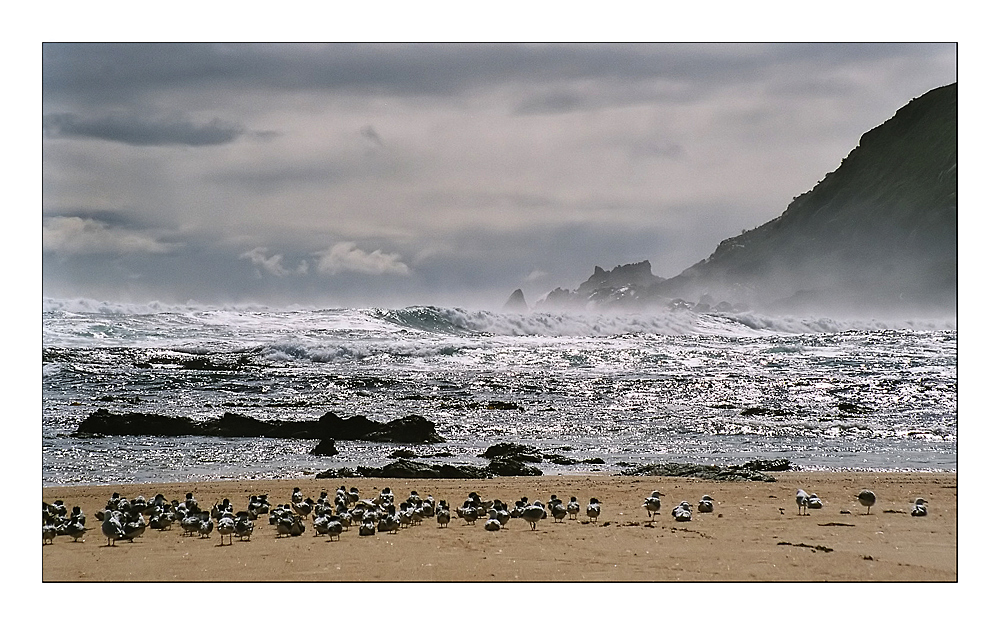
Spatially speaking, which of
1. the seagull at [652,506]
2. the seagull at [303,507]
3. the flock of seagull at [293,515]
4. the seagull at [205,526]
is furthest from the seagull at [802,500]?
the seagull at [205,526]

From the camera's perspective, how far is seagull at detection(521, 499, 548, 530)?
16.7ft

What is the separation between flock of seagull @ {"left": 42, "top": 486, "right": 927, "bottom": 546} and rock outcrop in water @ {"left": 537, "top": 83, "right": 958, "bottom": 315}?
119cm

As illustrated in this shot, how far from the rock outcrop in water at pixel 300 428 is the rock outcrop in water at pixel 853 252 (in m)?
1.14

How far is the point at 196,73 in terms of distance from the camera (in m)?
5.44

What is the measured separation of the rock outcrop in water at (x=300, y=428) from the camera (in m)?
5.84

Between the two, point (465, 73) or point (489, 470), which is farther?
point (489, 470)

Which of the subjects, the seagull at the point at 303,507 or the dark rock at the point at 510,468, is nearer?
the seagull at the point at 303,507

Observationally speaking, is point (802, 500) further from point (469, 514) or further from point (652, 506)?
point (469, 514)

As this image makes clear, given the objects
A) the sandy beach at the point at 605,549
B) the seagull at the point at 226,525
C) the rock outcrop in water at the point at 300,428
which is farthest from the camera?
the rock outcrop in water at the point at 300,428

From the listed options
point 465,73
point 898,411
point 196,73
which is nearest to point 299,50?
point 196,73

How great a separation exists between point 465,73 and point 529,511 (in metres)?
2.46

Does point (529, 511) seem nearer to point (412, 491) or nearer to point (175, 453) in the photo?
point (412, 491)

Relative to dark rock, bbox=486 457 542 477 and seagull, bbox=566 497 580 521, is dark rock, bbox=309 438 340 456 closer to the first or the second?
dark rock, bbox=486 457 542 477

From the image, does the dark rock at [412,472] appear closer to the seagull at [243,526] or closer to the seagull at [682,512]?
the seagull at [243,526]
